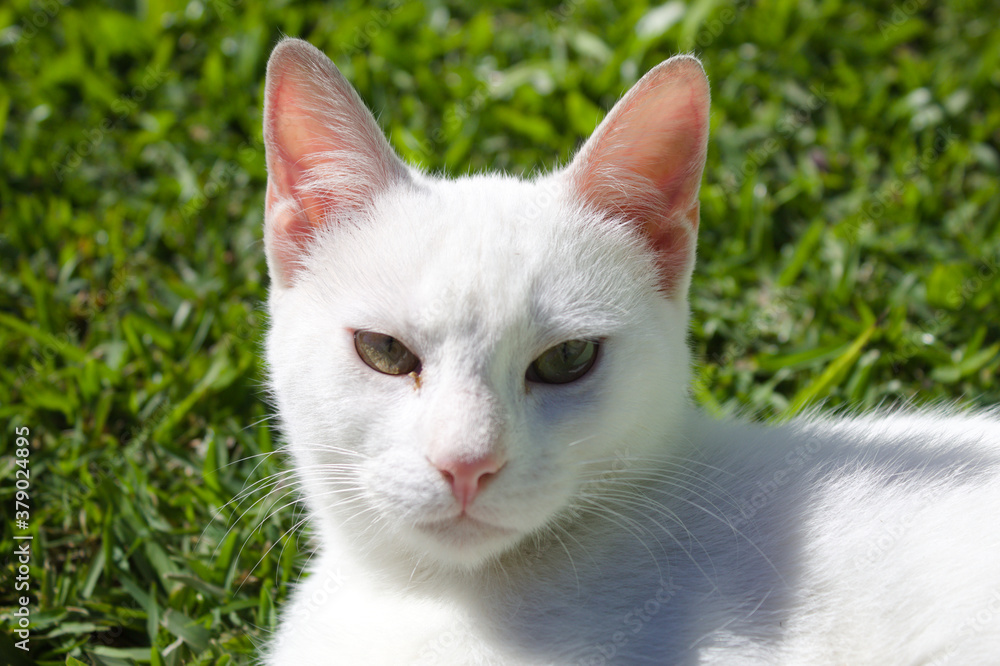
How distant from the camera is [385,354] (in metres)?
1.88

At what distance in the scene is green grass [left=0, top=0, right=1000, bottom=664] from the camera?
269 cm

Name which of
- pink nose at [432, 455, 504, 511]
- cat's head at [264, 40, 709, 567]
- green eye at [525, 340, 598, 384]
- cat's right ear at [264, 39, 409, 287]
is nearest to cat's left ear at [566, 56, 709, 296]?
cat's head at [264, 40, 709, 567]

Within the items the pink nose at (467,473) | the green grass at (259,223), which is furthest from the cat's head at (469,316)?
the green grass at (259,223)

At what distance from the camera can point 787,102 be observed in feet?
14.3

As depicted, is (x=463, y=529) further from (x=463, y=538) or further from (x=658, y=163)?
(x=658, y=163)

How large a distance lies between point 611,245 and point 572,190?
175 millimetres

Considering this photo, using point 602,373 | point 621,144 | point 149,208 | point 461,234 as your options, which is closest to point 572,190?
point 621,144

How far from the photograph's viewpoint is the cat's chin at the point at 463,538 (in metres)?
1.73

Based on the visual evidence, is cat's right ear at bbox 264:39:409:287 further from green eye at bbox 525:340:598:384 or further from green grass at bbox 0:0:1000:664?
green grass at bbox 0:0:1000:664

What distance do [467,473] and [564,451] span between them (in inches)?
9.8

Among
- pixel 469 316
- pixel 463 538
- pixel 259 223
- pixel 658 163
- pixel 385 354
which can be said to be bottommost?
pixel 463 538

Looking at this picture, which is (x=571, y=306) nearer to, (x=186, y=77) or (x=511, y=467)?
(x=511, y=467)

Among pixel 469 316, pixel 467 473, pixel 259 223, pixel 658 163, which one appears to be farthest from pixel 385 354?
pixel 259 223

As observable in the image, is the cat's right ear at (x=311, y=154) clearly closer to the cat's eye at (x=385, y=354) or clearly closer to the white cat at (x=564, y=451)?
the white cat at (x=564, y=451)
